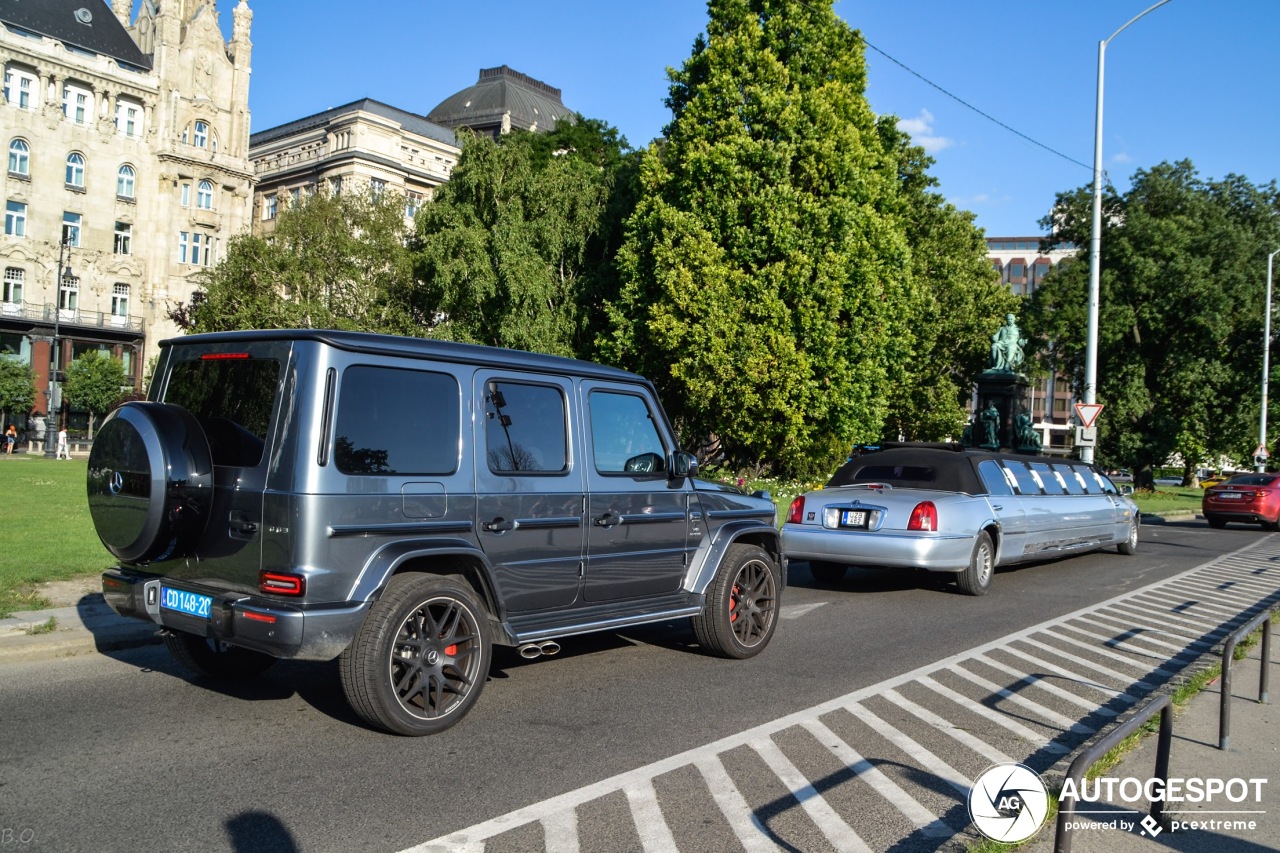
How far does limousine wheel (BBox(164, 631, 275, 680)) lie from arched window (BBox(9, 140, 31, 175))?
62.5 metres

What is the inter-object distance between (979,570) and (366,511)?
8.37 meters

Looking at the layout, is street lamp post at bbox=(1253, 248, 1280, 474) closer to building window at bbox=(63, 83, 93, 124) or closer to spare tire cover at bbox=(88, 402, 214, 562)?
spare tire cover at bbox=(88, 402, 214, 562)

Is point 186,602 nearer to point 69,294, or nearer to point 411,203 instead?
point 411,203

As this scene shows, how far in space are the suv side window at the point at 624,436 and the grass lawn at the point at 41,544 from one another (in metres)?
4.94

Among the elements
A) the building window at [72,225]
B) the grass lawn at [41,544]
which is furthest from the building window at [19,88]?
the grass lawn at [41,544]

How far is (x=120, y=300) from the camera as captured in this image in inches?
2451

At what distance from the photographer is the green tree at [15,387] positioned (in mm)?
51906

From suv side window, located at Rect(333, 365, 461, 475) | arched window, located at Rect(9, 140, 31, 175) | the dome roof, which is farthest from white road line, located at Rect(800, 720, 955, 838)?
the dome roof

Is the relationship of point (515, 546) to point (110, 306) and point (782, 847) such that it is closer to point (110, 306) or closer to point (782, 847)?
point (782, 847)

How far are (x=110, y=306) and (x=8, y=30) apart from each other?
1628 cm

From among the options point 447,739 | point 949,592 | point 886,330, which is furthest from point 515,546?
point 886,330

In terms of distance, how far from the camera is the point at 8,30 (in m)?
57.1

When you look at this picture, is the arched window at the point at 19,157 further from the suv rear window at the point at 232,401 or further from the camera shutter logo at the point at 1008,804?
the camera shutter logo at the point at 1008,804

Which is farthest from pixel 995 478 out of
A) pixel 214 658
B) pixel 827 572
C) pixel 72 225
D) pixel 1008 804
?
pixel 72 225
